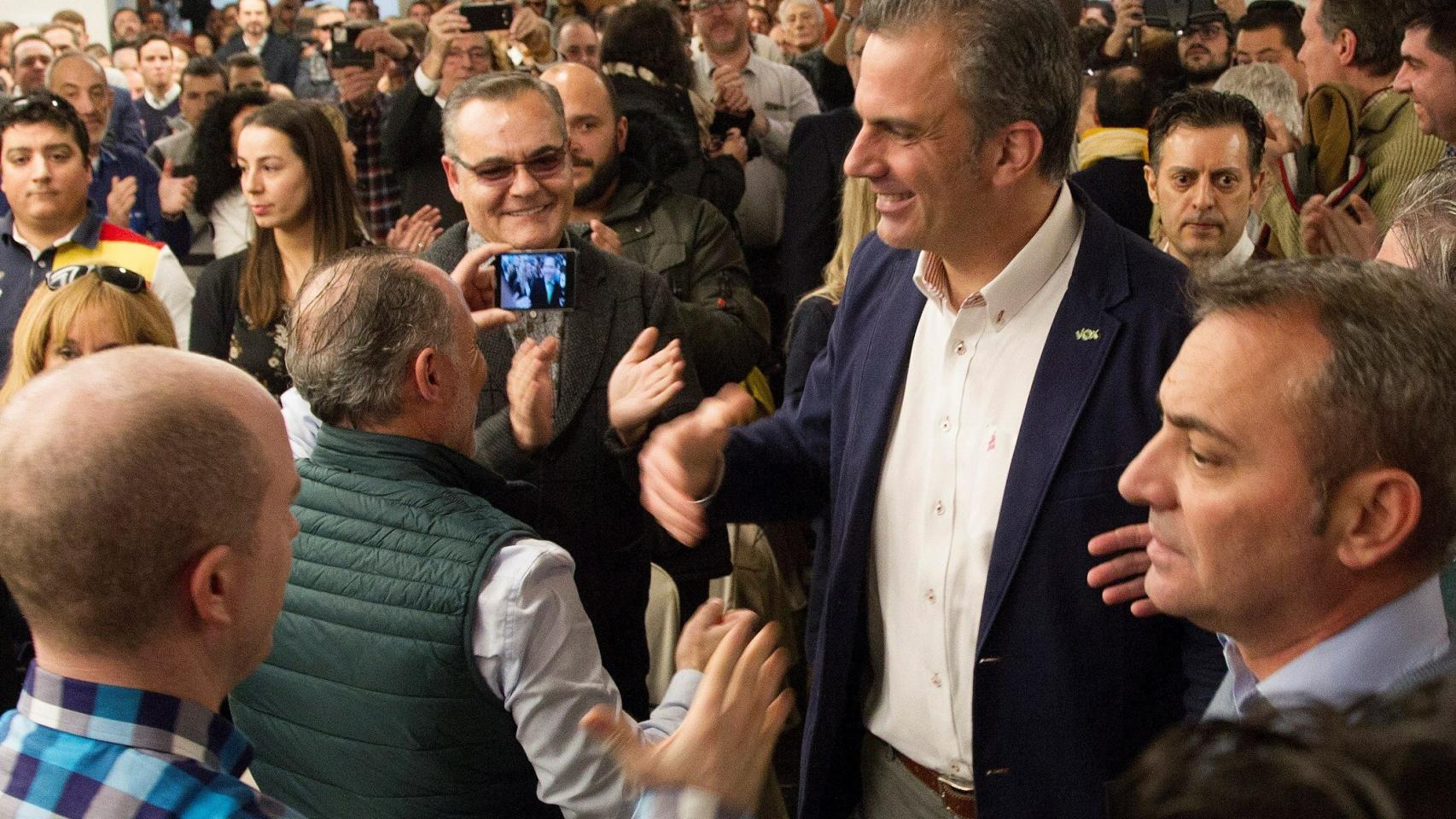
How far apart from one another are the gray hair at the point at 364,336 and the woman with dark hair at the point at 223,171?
9.20ft

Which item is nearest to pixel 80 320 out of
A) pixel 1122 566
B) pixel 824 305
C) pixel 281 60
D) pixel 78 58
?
pixel 824 305

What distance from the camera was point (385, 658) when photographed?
70.6 inches

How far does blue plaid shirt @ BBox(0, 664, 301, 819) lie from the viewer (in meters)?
1.24

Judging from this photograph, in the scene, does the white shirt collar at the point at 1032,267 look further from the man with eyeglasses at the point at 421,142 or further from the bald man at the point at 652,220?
the man with eyeglasses at the point at 421,142

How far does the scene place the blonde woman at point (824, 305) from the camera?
2691 mm

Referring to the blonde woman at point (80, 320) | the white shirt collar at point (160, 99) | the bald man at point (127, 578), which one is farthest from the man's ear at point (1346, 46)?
the white shirt collar at point (160, 99)

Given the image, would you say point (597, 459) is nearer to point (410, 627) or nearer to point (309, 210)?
point (410, 627)

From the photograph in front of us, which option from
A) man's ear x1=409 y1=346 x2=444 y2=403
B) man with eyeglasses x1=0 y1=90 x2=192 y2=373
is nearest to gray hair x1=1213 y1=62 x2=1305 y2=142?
man's ear x1=409 y1=346 x2=444 y2=403

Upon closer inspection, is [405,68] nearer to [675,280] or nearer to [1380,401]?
[675,280]

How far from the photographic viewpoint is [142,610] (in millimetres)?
1304

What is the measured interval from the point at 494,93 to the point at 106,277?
0.94 metres

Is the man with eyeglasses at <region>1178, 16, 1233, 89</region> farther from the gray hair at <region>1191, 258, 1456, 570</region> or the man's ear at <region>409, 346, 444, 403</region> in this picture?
the gray hair at <region>1191, 258, 1456, 570</region>

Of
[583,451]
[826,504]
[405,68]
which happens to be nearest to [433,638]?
[826,504]

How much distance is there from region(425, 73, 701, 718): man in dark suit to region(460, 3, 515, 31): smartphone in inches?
87.2
